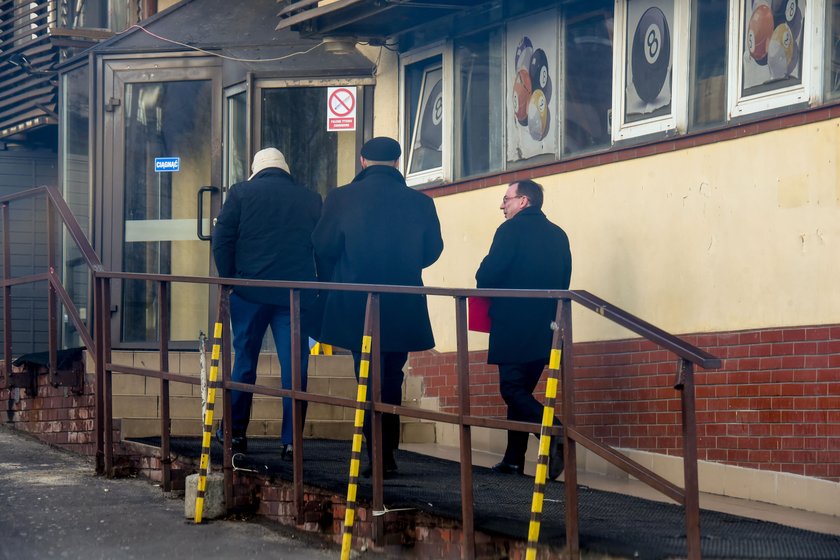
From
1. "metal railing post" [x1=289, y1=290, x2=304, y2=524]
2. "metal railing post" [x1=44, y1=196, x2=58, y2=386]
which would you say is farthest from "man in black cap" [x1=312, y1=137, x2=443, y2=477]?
"metal railing post" [x1=44, y1=196, x2=58, y2=386]

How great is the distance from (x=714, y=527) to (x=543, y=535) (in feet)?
2.98

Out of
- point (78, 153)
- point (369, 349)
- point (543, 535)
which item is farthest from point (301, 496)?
point (78, 153)

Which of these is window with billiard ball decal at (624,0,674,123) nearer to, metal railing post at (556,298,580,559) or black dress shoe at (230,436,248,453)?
black dress shoe at (230,436,248,453)

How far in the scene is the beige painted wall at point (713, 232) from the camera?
723 cm

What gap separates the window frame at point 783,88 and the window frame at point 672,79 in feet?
1.29

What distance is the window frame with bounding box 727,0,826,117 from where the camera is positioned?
284 inches

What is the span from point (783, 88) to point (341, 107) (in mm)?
4554

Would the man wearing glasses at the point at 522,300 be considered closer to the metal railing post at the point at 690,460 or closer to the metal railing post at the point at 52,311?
the metal railing post at the point at 690,460

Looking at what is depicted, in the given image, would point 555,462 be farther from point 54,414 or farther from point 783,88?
point 54,414

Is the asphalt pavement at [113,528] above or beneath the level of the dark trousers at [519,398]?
beneath

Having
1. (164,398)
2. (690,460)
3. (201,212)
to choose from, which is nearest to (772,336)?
(690,460)

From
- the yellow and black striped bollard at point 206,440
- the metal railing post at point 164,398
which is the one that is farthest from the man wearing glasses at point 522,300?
the metal railing post at point 164,398

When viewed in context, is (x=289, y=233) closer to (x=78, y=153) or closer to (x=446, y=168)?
(x=446, y=168)

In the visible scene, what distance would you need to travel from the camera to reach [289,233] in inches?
321
